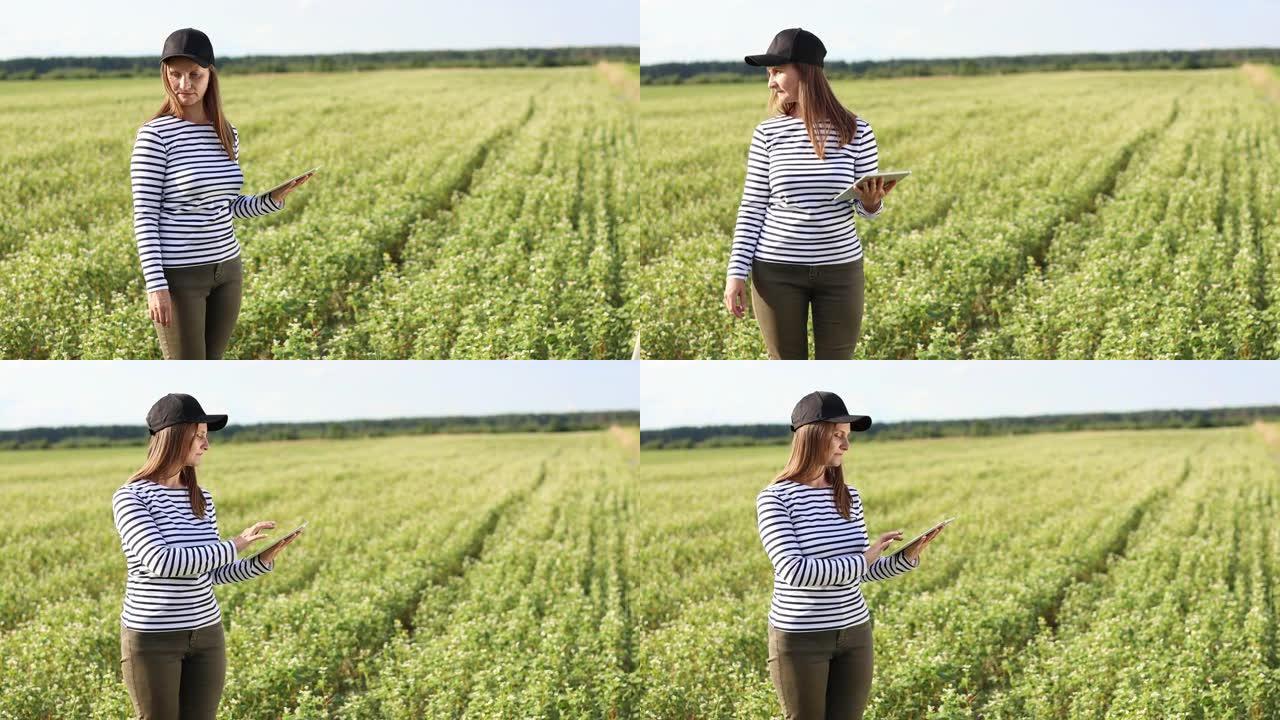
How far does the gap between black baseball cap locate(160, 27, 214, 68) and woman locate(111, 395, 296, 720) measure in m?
1.80

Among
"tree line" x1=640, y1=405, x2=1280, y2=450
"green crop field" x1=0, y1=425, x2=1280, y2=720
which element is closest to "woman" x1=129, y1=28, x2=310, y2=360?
"green crop field" x1=0, y1=425, x2=1280, y2=720

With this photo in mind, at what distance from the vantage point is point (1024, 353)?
9852 mm

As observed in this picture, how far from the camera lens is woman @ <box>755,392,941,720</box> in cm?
575

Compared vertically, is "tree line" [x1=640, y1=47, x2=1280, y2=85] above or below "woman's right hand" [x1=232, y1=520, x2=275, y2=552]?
above

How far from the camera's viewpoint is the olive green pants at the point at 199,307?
6484mm

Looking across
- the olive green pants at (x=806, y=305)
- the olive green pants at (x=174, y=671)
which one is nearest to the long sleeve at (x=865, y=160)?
the olive green pants at (x=806, y=305)

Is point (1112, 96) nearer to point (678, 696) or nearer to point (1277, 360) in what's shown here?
point (1277, 360)

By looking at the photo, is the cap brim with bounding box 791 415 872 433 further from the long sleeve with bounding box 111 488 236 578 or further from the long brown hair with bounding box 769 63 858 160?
the long sleeve with bounding box 111 488 236 578

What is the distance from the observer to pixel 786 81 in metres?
6.32

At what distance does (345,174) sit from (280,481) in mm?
3763

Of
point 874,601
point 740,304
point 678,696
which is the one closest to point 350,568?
point 678,696

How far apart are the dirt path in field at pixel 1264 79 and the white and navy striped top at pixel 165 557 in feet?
77.2

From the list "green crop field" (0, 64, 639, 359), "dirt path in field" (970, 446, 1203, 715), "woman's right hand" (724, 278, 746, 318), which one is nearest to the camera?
"woman's right hand" (724, 278, 746, 318)

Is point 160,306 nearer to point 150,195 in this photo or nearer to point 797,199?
point 150,195
